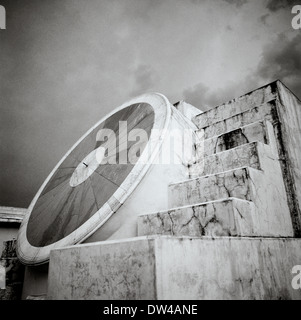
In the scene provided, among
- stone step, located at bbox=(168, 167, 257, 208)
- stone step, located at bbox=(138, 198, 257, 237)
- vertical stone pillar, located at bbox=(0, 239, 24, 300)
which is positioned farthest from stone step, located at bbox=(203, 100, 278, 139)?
vertical stone pillar, located at bbox=(0, 239, 24, 300)

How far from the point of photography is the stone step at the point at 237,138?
271cm

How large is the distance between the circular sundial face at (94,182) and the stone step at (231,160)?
1.98 feet

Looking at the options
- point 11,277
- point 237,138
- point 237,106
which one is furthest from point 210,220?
point 11,277

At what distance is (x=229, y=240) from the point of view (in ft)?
5.53

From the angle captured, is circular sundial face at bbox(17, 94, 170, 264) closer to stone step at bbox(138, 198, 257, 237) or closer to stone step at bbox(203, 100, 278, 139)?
stone step at bbox(138, 198, 257, 237)

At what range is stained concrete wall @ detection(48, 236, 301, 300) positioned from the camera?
1309 mm

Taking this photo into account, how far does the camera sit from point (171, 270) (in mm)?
1314

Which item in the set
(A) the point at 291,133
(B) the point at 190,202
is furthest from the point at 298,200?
(B) the point at 190,202

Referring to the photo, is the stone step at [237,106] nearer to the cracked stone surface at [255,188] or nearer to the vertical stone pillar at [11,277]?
the cracked stone surface at [255,188]

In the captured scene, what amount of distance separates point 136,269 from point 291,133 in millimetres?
2576

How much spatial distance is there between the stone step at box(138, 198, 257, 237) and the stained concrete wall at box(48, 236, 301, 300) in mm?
127

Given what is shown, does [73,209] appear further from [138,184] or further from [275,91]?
Result: [275,91]

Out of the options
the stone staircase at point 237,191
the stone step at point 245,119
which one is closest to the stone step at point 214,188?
the stone staircase at point 237,191

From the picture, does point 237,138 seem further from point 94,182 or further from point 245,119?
point 94,182
